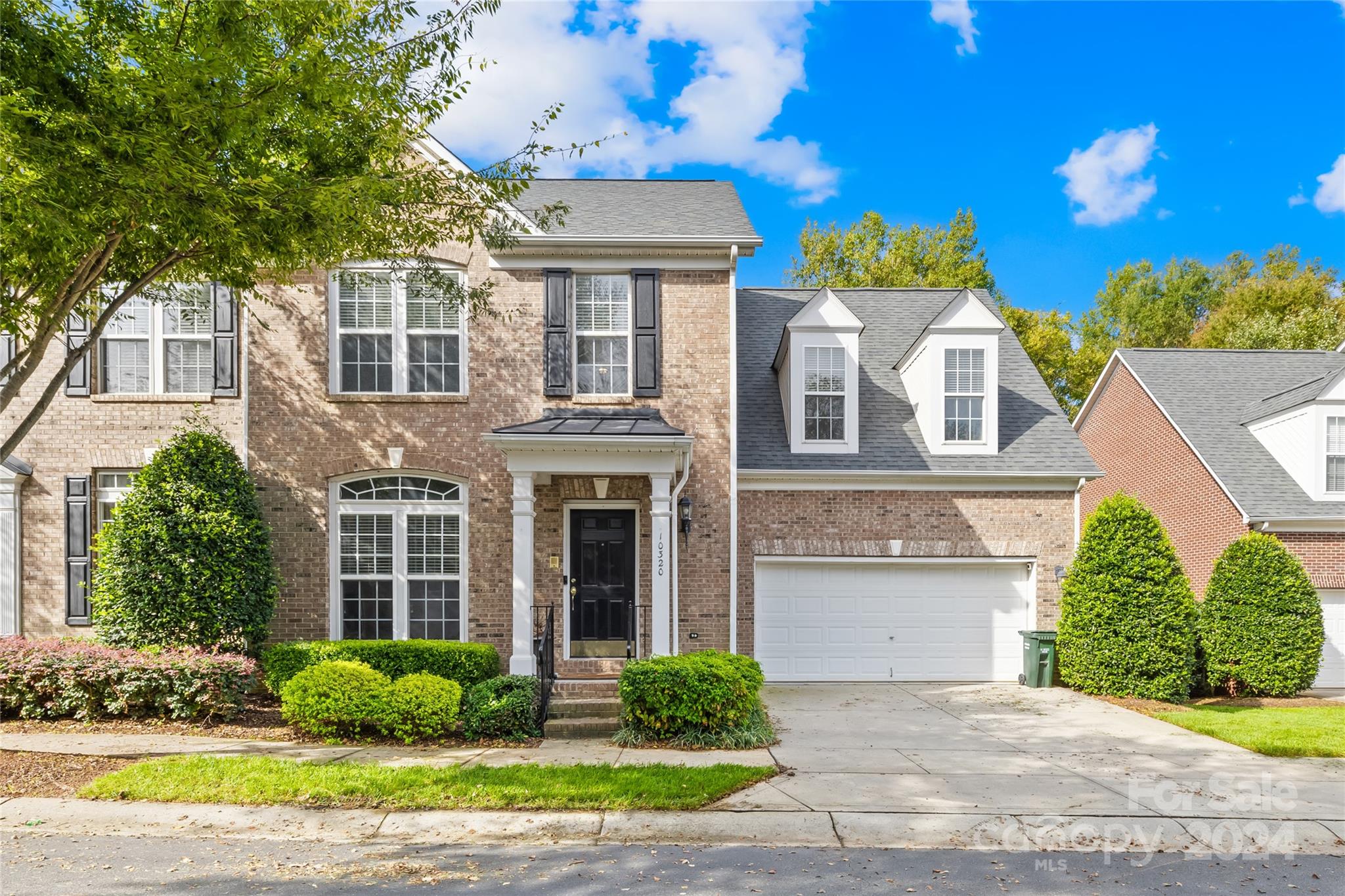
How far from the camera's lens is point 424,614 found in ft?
37.1

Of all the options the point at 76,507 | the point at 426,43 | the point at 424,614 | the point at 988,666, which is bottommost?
→ the point at 988,666

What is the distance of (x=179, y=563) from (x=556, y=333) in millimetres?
5730

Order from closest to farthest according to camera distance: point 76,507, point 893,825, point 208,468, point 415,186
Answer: point 893,825 → point 415,186 → point 208,468 → point 76,507

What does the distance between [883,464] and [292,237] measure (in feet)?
28.9

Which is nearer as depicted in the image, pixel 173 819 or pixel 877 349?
pixel 173 819

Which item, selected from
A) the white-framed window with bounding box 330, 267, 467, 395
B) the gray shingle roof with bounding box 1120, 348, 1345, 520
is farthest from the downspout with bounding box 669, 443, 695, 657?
the gray shingle roof with bounding box 1120, 348, 1345, 520

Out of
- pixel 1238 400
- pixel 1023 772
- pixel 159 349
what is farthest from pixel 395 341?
pixel 1238 400

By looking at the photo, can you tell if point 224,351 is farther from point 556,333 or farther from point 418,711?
point 418,711

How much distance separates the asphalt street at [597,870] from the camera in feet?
16.3

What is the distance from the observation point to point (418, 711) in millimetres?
8305

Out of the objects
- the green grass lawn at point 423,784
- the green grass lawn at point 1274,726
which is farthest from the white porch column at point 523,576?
the green grass lawn at point 1274,726

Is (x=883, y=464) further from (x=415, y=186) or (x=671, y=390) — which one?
(x=415, y=186)

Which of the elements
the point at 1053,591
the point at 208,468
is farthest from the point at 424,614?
the point at 1053,591

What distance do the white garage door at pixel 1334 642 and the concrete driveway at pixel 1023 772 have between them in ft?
18.5
